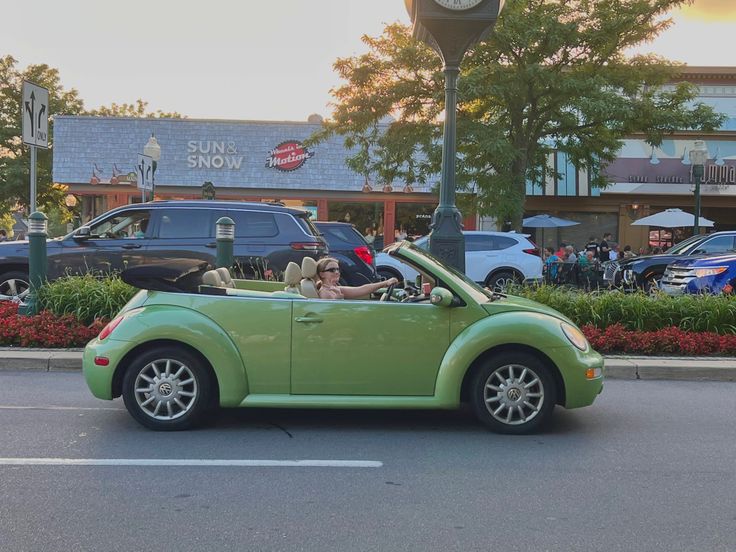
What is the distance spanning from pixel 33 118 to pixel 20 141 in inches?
1126

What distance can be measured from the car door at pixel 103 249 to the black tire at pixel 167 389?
18.4 ft

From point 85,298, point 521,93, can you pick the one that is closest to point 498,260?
point 521,93

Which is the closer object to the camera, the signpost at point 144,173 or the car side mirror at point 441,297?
the car side mirror at point 441,297

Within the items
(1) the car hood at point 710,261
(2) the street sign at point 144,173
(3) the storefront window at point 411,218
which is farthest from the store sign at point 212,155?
(1) the car hood at point 710,261

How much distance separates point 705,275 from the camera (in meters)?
11.8

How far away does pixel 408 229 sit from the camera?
2631 cm

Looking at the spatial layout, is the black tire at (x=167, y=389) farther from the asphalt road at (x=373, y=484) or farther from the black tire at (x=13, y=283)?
the black tire at (x=13, y=283)

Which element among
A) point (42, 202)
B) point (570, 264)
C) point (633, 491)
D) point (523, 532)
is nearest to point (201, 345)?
point (523, 532)

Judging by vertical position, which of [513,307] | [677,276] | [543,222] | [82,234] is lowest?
[513,307]

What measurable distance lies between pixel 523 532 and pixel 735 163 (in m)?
25.3

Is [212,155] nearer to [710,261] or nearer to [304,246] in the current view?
[304,246]

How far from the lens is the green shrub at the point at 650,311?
898 centimetres

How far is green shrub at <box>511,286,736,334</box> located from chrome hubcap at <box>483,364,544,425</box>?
409 cm

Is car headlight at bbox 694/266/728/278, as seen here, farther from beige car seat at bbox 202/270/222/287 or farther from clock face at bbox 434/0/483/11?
beige car seat at bbox 202/270/222/287
